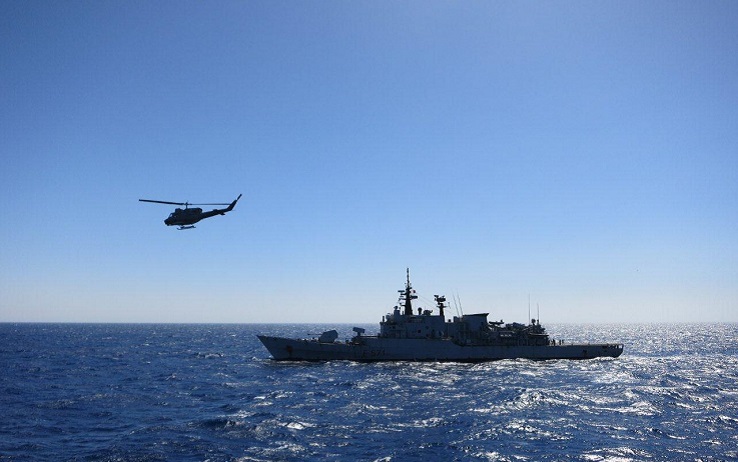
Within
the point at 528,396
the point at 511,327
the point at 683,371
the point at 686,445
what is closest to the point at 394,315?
the point at 511,327

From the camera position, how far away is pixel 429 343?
197 feet

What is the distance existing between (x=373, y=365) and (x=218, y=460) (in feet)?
121

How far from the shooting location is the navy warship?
60.1 metres

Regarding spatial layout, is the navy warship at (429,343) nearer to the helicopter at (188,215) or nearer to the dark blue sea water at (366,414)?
the dark blue sea water at (366,414)

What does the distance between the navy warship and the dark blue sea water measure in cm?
562

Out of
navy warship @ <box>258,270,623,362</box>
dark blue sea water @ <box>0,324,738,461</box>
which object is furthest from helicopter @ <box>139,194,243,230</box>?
navy warship @ <box>258,270,623,362</box>

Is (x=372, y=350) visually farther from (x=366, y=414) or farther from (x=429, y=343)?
(x=366, y=414)

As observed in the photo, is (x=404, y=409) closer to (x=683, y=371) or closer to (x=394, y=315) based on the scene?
(x=394, y=315)

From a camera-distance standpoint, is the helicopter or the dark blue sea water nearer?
the dark blue sea water

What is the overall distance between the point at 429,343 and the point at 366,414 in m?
29.8

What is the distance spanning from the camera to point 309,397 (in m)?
36.9

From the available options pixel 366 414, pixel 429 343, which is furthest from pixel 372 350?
pixel 366 414

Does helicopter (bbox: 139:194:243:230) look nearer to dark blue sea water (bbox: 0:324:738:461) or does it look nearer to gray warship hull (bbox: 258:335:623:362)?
dark blue sea water (bbox: 0:324:738:461)

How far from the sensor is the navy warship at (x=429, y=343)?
6012 cm
